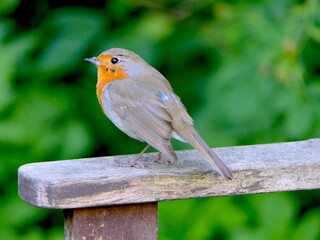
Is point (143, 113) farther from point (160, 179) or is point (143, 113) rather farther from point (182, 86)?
point (182, 86)

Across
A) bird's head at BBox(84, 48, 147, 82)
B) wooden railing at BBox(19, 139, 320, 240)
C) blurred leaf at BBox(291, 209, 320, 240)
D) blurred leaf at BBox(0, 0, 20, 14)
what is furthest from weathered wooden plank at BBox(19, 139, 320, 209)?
blurred leaf at BBox(0, 0, 20, 14)

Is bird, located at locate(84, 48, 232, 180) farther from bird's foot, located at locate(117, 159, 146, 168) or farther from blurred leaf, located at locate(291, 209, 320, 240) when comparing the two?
blurred leaf, located at locate(291, 209, 320, 240)

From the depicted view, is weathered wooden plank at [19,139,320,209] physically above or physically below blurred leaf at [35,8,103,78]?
above

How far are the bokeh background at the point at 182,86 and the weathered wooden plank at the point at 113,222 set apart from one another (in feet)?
5.97

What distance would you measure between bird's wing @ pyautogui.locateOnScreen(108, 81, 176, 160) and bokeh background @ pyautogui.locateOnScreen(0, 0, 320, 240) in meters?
1.11

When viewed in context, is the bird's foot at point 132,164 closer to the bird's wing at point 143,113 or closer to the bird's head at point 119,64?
the bird's wing at point 143,113

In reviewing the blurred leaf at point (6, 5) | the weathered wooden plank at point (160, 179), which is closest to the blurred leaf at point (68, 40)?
the blurred leaf at point (6, 5)

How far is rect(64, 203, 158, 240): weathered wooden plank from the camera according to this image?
6.86ft

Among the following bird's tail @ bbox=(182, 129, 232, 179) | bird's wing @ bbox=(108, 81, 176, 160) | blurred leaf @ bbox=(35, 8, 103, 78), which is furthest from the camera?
blurred leaf @ bbox=(35, 8, 103, 78)

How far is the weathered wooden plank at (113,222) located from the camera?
209cm

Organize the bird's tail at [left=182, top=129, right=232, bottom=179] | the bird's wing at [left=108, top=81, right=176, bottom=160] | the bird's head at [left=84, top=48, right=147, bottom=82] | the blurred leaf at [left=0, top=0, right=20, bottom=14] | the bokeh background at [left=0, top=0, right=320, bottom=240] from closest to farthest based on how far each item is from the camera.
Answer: the bird's tail at [left=182, top=129, right=232, bottom=179] < the bird's wing at [left=108, top=81, right=176, bottom=160] < the bird's head at [left=84, top=48, right=147, bottom=82] < the bokeh background at [left=0, top=0, right=320, bottom=240] < the blurred leaf at [left=0, top=0, right=20, bottom=14]

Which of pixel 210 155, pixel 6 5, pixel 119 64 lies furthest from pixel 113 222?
pixel 6 5

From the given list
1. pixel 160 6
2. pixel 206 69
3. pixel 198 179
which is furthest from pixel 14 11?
pixel 198 179

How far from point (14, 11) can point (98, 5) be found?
0.64 metres
